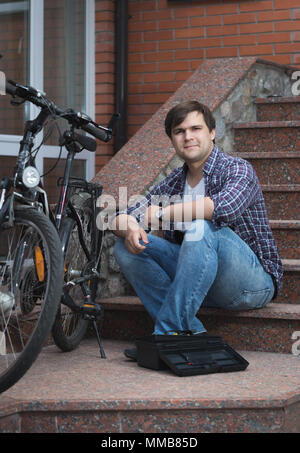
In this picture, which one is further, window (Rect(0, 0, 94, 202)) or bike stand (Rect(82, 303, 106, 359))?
window (Rect(0, 0, 94, 202))

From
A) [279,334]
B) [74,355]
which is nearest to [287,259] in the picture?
[279,334]

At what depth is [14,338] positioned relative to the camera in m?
2.83

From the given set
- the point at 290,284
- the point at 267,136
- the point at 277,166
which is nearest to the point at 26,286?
the point at 290,284

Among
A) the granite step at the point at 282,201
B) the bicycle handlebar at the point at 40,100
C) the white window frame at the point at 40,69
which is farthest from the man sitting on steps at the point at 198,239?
the white window frame at the point at 40,69

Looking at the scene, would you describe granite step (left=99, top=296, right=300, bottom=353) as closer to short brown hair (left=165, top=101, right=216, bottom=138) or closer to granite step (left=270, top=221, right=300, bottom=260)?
granite step (left=270, top=221, right=300, bottom=260)

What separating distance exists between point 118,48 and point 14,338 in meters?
3.33

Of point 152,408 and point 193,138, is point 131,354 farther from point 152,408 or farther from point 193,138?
point 193,138

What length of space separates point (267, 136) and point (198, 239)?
1829 millimetres

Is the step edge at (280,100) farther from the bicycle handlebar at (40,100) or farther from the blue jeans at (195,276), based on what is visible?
the bicycle handlebar at (40,100)

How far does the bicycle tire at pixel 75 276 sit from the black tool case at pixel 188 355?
1.51 feet

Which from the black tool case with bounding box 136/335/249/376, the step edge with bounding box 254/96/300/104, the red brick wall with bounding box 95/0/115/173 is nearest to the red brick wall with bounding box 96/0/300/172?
the red brick wall with bounding box 95/0/115/173

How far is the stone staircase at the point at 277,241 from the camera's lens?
3281 millimetres

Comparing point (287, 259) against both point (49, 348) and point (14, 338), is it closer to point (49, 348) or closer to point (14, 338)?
point (49, 348)

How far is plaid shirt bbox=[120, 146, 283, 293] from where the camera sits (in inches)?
118
